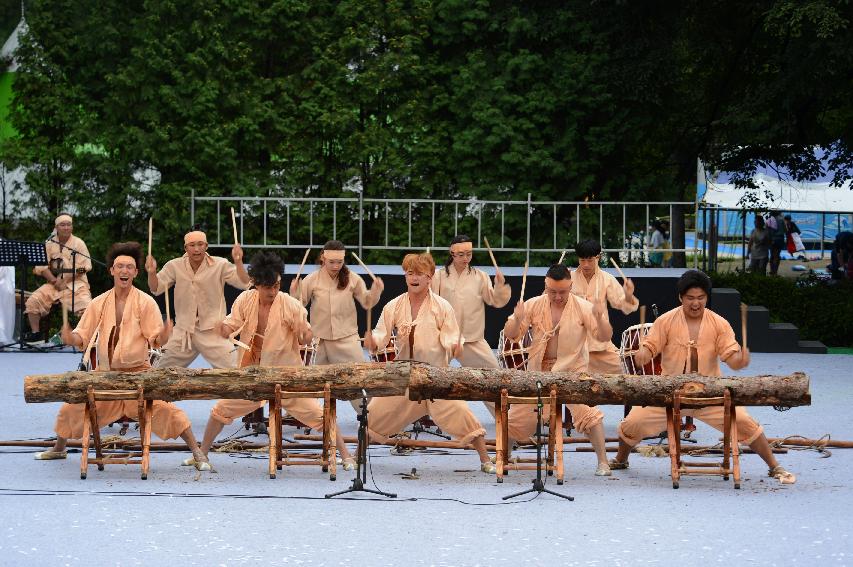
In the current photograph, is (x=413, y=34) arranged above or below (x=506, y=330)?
above

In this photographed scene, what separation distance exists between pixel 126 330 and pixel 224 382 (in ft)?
3.15

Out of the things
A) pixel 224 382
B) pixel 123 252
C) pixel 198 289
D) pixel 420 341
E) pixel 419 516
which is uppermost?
pixel 123 252

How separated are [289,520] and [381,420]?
1.89 m

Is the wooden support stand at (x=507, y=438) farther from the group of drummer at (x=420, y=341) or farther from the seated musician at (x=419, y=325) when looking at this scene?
the seated musician at (x=419, y=325)

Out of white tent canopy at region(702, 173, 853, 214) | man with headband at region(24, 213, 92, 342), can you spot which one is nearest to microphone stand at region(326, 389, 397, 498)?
man with headband at region(24, 213, 92, 342)

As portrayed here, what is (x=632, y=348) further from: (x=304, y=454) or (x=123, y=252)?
(x=123, y=252)

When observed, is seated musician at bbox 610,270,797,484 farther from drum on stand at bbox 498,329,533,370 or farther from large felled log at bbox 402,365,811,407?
drum on stand at bbox 498,329,533,370

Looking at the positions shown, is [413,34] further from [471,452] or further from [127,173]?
[471,452]

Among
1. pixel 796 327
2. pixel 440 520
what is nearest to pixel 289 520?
pixel 440 520

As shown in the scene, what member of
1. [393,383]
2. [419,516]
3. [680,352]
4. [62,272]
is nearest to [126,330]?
[393,383]

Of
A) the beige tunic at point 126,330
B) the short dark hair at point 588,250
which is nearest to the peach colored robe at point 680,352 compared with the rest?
the short dark hair at point 588,250

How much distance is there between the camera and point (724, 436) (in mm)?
8727

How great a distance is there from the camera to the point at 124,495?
318 inches

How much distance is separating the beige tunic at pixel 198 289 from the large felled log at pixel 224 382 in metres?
2.50
